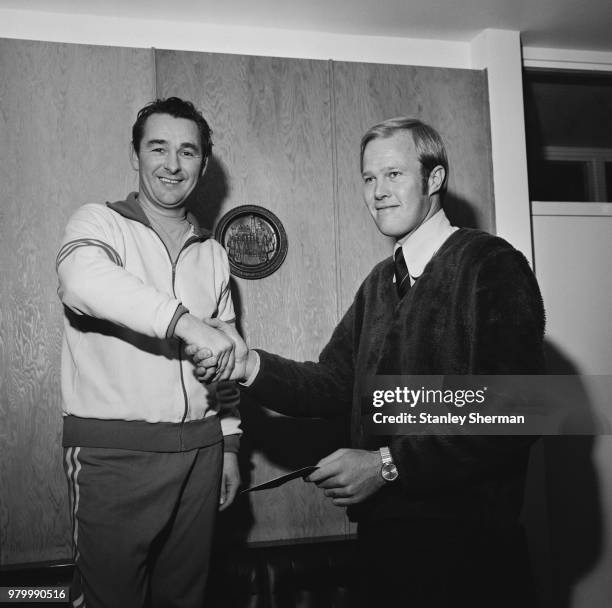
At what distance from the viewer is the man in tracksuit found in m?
1.51

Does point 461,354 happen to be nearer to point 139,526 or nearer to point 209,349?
point 209,349

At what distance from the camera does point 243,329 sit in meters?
2.46

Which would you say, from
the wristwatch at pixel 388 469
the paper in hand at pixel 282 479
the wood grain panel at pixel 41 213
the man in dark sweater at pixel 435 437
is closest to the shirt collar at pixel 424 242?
the man in dark sweater at pixel 435 437

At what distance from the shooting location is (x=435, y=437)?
1.34 meters

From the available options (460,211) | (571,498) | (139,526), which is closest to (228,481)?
(139,526)

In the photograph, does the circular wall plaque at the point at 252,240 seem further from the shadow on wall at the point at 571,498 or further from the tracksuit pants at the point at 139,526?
the shadow on wall at the point at 571,498

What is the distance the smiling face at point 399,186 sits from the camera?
1.59m

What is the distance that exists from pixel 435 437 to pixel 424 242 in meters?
0.52

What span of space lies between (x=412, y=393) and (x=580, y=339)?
1.72 metres

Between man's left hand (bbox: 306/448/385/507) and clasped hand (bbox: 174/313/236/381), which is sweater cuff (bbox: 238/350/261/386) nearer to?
clasped hand (bbox: 174/313/236/381)

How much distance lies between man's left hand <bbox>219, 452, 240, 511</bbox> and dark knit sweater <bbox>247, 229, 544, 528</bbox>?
1.71 ft

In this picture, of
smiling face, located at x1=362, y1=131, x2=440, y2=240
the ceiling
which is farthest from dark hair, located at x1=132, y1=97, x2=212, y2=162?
the ceiling

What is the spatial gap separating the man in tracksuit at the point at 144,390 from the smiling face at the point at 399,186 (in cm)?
57

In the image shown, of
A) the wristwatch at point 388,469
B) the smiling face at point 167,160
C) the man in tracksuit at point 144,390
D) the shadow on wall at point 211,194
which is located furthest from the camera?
the shadow on wall at point 211,194
